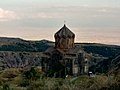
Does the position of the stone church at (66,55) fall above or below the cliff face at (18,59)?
above

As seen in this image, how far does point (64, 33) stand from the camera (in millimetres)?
59469

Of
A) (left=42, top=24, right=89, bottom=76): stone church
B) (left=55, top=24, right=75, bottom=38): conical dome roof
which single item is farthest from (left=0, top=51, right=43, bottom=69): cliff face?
(left=55, top=24, right=75, bottom=38): conical dome roof

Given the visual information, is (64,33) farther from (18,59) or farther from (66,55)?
(18,59)

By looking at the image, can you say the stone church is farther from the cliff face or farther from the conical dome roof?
the cliff face

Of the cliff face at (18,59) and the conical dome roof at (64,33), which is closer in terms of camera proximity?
the conical dome roof at (64,33)

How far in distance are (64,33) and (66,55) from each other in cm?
279

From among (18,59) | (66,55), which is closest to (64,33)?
(66,55)

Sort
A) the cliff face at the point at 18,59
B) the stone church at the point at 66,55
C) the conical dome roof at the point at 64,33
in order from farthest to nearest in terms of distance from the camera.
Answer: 1. the cliff face at the point at 18,59
2. the conical dome roof at the point at 64,33
3. the stone church at the point at 66,55

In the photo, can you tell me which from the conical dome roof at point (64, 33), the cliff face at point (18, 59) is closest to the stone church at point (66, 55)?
the conical dome roof at point (64, 33)

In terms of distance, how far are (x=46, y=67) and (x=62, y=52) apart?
9.20 feet

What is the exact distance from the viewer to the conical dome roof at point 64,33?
5938 centimetres

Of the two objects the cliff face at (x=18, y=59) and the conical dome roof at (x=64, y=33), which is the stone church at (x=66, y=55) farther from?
the cliff face at (x=18, y=59)

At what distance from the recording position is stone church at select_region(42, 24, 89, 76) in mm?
58438

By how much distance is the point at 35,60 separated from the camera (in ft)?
397
